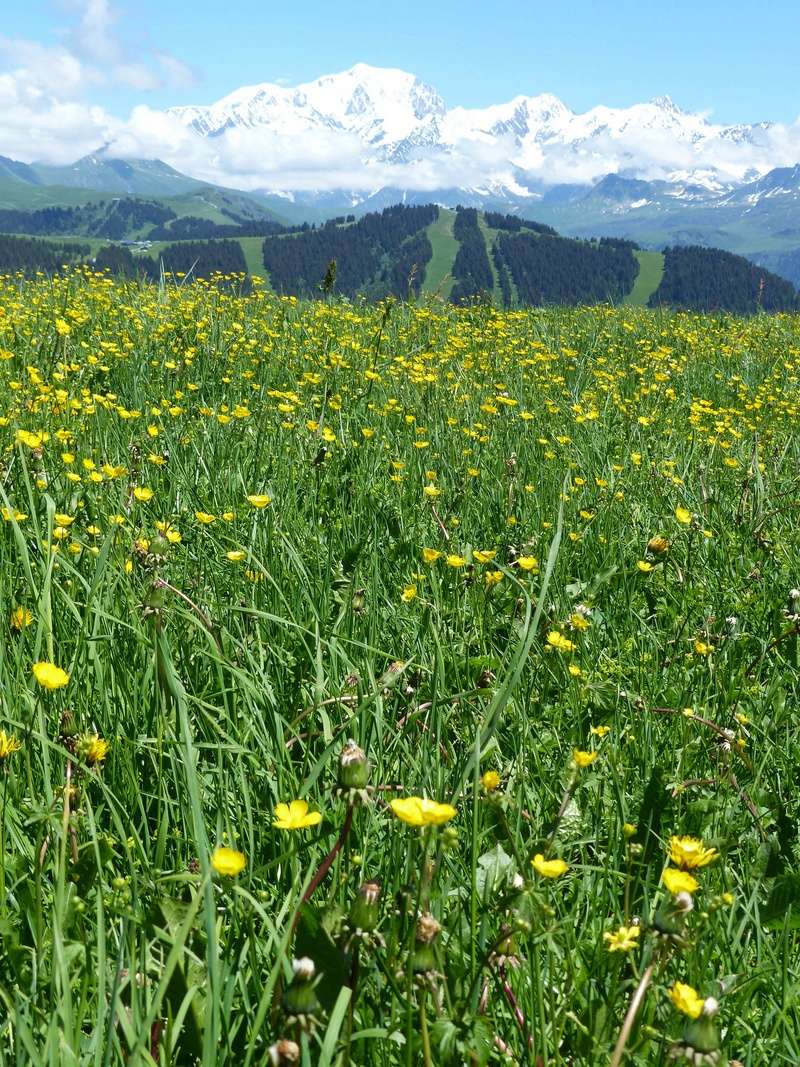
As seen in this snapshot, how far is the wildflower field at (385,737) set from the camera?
1221 mm

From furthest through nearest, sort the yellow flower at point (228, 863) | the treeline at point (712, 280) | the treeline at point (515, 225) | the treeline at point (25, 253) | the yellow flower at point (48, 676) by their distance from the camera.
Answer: the treeline at point (515, 225) → the treeline at point (25, 253) → the treeline at point (712, 280) → the yellow flower at point (48, 676) → the yellow flower at point (228, 863)

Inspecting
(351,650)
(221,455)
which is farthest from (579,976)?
(221,455)

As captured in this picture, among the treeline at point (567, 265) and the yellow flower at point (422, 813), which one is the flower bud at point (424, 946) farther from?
the treeline at point (567, 265)

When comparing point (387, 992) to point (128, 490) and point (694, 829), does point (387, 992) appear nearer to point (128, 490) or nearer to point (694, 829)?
point (694, 829)

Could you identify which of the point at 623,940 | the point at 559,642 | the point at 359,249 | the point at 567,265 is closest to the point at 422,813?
the point at 623,940

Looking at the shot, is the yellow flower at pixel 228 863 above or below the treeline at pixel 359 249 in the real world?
below

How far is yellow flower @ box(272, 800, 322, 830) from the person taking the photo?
120cm

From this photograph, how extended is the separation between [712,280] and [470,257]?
5655cm

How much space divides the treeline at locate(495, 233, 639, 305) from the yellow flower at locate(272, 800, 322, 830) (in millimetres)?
149094

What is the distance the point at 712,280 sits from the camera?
139375mm

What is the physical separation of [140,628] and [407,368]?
15.1 feet

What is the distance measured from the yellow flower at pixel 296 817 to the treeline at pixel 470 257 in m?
157

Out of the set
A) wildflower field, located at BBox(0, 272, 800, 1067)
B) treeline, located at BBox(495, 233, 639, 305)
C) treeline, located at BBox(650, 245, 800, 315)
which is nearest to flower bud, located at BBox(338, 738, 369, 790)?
wildflower field, located at BBox(0, 272, 800, 1067)

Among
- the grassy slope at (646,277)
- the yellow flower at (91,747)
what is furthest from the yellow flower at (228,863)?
the grassy slope at (646,277)
